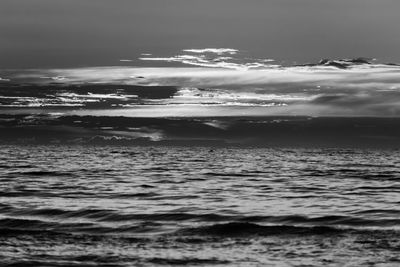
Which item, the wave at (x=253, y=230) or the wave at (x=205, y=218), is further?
the wave at (x=205, y=218)

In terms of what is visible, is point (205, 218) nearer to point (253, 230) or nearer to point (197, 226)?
point (197, 226)

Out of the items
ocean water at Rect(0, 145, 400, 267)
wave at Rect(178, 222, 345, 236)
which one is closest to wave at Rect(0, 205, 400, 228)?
ocean water at Rect(0, 145, 400, 267)

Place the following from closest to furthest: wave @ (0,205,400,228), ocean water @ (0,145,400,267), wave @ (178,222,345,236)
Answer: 1. ocean water @ (0,145,400,267)
2. wave @ (178,222,345,236)
3. wave @ (0,205,400,228)

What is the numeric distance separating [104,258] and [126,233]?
5907mm

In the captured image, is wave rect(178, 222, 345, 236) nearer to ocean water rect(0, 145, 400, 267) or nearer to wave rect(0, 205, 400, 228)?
ocean water rect(0, 145, 400, 267)

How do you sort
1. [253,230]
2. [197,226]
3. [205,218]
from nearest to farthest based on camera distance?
[253,230]
[197,226]
[205,218]

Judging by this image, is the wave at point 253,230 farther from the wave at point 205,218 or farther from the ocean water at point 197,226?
the wave at point 205,218

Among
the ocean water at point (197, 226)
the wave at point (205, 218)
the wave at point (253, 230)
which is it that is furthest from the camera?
the wave at point (205, 218)

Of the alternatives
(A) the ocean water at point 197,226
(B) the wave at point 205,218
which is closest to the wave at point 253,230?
(A) the ocean water at point 197,226

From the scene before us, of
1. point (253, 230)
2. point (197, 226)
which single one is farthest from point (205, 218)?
point (253, 230)

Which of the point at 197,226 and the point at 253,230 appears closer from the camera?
the point at 253,230

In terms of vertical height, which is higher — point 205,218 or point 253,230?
point 253,230

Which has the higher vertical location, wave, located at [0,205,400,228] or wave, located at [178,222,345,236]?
wave, located at [178,222,345,236]

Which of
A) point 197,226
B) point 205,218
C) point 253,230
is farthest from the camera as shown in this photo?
point 205,218
